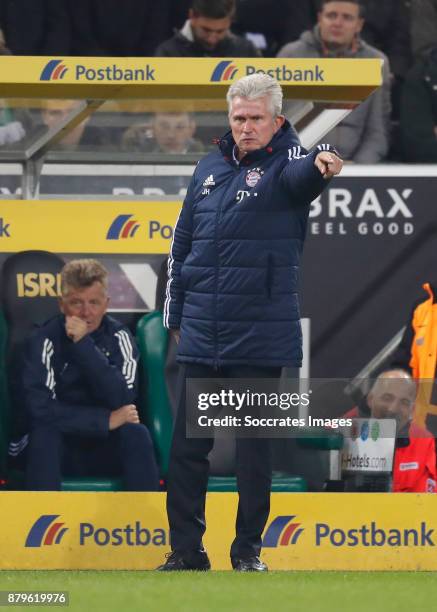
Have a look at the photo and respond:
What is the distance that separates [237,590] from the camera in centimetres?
607

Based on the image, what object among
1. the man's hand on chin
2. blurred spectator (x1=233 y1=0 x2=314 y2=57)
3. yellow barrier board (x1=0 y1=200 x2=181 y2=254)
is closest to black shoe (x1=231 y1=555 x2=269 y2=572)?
the man's hand on chin

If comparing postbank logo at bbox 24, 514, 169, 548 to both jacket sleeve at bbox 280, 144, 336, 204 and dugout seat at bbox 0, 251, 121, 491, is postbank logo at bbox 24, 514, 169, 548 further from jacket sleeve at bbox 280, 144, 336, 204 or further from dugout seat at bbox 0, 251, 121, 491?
jacket sleeve at bbox 280, 144, 336, 204

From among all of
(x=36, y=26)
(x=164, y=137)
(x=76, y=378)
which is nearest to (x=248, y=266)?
(x=76, y=378)

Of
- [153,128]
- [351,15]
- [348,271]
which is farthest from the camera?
[351,15]

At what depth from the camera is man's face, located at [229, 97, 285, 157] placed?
21.7 ft

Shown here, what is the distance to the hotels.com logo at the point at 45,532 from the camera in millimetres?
7316

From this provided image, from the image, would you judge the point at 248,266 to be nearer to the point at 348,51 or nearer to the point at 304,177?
the point at 304,177

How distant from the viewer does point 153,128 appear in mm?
8500

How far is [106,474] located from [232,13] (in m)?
3.76

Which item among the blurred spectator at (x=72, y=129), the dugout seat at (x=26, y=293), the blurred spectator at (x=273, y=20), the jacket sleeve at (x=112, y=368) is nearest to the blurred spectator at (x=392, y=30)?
the blurred spectator at (x=273, y=20)

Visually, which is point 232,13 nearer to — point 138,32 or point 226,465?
point 138,32

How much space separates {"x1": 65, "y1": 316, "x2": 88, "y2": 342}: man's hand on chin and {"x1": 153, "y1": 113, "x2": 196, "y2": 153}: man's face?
1.17 m

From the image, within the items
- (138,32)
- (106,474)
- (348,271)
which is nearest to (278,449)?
(106,474)

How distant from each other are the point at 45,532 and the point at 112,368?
0.83 meters
